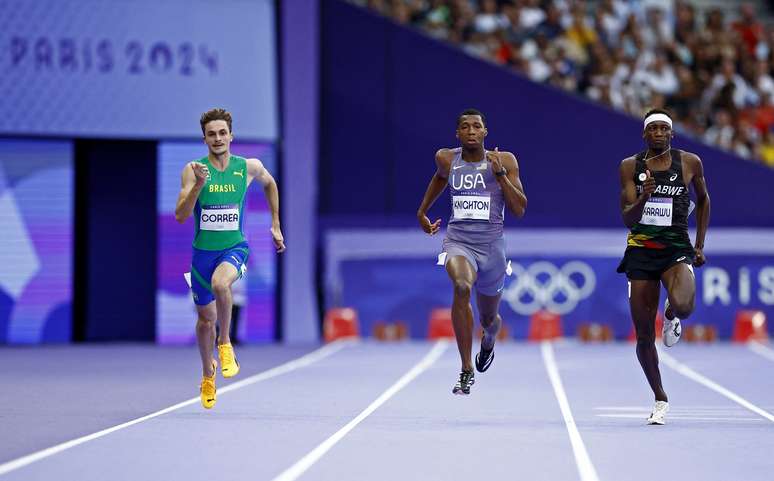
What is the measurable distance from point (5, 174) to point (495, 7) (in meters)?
7.73

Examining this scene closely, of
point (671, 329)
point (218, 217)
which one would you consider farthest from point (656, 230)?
point (218, 217)

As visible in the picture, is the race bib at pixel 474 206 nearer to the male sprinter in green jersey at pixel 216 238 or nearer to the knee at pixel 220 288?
the male sprinter in green jersey at pixel 216 238

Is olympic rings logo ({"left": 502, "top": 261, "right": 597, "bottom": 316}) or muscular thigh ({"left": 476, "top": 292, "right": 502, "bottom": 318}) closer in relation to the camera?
muscular thigh ({"left": 476, "top": 292, "right": 502, "bottom": 318})

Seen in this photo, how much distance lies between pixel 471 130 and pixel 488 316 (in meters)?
1.64

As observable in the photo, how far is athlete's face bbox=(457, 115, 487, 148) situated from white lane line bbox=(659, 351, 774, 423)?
2.85 m

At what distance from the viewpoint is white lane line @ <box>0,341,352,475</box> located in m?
7.29

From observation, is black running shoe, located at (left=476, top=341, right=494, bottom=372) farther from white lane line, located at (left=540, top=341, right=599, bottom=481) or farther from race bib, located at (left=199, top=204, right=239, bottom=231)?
race bib, located at (left=199, top=204, right=239, bottom=231)

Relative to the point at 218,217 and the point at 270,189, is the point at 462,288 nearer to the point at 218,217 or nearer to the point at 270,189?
the point at 270,189

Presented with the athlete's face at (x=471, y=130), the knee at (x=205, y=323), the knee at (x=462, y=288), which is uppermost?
the athlete's face at (x=471, y=130)

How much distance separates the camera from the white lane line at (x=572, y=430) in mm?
7020

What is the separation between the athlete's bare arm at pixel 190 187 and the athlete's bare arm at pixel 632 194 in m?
2.84

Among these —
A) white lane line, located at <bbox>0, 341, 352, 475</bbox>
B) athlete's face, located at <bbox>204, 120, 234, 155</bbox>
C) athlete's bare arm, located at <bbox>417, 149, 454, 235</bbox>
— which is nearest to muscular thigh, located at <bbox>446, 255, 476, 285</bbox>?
athlete's bare arm, located at <bbox>417, 149, 454, 235</bbox>

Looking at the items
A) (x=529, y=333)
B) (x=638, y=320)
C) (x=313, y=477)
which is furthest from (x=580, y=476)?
(x=529, y=333)

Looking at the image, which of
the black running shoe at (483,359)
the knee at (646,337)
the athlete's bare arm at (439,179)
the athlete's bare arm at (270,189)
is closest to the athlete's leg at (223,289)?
the athlete's bare arm at (270,189)
